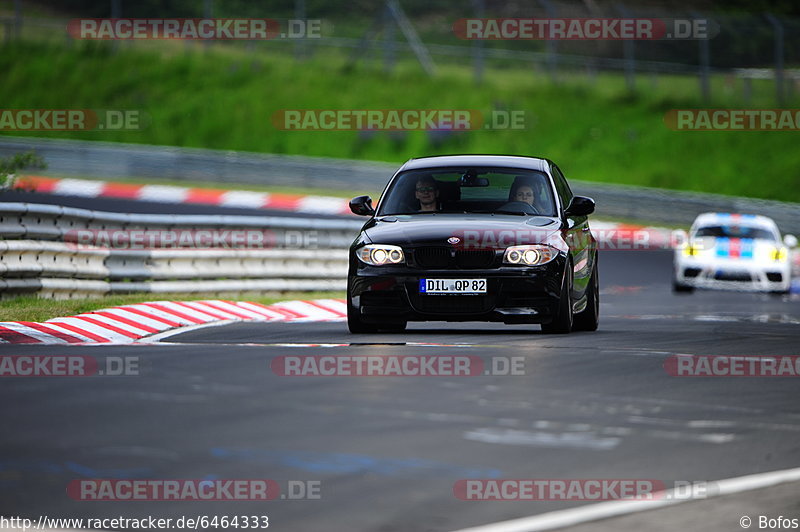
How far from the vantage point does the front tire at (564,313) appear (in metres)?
12.1

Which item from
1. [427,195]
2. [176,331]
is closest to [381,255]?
[427,195]

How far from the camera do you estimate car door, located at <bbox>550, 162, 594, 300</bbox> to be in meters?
12.7

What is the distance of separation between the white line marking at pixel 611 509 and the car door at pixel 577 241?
6.09 m

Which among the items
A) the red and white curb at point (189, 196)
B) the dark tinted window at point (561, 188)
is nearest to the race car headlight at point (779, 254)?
the dark tinted window at point (561, 188)

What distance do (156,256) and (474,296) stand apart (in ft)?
20.7

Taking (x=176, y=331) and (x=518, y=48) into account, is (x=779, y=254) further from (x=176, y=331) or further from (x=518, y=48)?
(x=518, y=48)

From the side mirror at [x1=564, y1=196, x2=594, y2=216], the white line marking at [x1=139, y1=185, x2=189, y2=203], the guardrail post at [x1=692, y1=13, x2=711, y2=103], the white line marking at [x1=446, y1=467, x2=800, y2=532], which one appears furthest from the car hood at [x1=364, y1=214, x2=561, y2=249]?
the guardrail post at [x1=692, y1=13, x2=711, y2=103]

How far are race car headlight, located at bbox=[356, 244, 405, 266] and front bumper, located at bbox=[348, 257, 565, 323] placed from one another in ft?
0.19

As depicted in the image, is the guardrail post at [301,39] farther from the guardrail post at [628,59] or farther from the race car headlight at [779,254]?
the race car headlight at [779,254]

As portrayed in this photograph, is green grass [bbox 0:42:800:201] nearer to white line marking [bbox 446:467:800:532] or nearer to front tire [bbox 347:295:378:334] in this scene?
front tire [bbox 347:295:378:334]

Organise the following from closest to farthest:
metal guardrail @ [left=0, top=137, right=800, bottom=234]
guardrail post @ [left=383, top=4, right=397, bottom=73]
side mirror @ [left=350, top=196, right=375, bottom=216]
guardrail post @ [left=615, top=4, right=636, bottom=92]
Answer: side mirror @ [left=350, top=196, right=375, bottom=216] < metal guardrail @ [left=0, top=137, right=800, bottom=234] < guardrail post @ [left=615, top=4, right=636, bottom=92] < guardrail post @ [left=383, top=4, right=397, bottom=73]

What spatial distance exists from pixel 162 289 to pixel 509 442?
10719 mm

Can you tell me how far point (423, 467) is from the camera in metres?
6.38

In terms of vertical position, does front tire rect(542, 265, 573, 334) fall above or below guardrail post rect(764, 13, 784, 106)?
below
